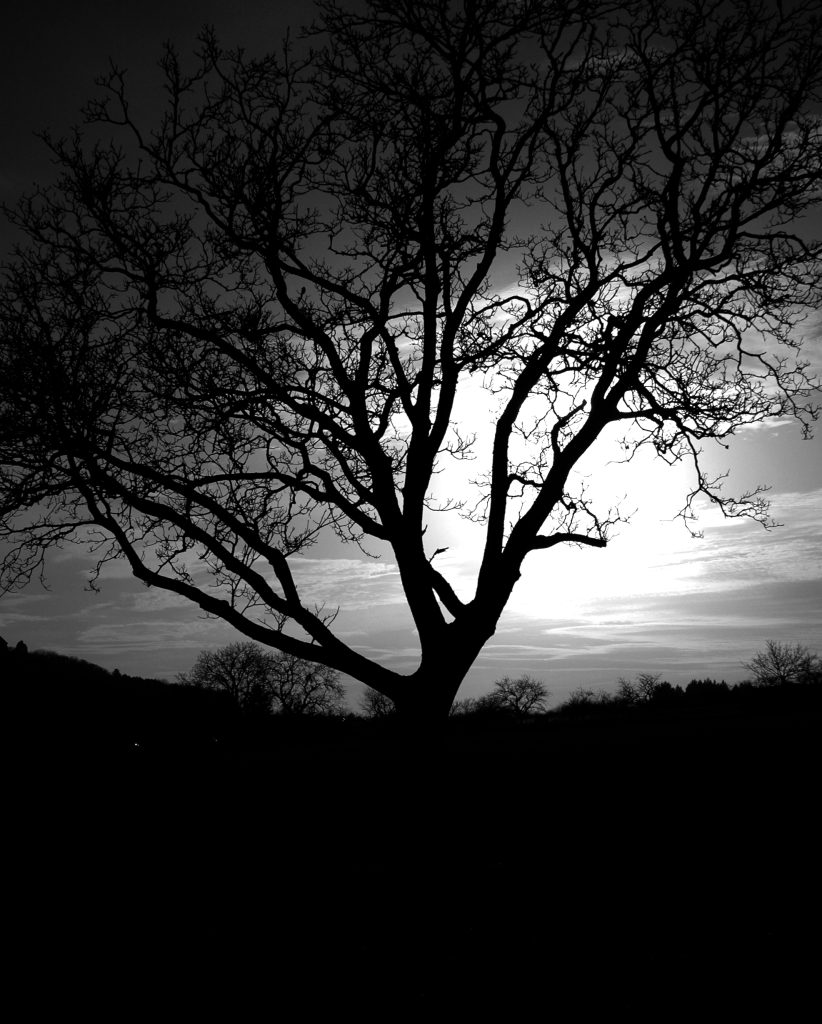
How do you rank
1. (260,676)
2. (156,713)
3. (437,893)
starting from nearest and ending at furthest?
1. (437,893)
2. (156,713)
3. (260,676)

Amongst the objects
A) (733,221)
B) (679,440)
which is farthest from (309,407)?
(733,221)

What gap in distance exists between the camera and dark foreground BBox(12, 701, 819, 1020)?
14.6 ft

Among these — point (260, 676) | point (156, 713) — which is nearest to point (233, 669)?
point (260, 676)

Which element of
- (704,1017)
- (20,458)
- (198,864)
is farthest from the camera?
(20,458)

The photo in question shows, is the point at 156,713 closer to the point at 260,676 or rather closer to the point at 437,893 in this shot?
the point at 437,893

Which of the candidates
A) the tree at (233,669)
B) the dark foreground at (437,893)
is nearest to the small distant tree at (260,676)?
the tree at (233,669)

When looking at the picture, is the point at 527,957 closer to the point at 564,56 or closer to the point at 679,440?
the point at 679,440

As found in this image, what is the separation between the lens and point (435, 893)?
6.05 metres

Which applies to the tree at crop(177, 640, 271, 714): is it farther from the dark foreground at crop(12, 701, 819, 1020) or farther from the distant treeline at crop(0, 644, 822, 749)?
the dark foreground at crop(12, 701, 819, 1020)

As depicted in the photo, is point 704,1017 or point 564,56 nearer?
point 704,1017

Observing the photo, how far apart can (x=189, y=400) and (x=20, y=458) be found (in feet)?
7.12

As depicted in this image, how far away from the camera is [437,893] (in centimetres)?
605

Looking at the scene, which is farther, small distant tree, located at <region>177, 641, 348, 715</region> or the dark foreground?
small distant tree, located at <region>177, 641, 348, 715</region>

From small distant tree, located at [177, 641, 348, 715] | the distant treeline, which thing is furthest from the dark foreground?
small distant tree, located at [177, 641, 348, 715]
